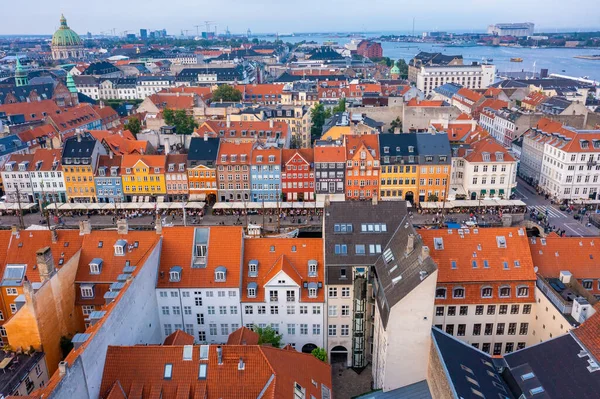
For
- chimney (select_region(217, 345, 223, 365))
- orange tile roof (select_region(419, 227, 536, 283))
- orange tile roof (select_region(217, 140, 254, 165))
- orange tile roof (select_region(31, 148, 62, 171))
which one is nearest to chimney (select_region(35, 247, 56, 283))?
chimney (select_region(217, 345, 223, 365))

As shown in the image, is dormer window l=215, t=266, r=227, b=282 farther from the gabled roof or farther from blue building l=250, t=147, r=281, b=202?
the gabled roof

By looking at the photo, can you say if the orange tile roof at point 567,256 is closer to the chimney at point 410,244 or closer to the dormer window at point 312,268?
the chimney at point 410,244

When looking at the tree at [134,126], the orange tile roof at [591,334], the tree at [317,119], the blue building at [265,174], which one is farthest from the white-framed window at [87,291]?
the tree at [317,119]

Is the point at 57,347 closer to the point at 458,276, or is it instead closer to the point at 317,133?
the point at 458,276

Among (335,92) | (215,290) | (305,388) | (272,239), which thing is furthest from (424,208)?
(335,92)

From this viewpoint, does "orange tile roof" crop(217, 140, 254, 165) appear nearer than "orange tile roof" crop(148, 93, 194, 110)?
Yes

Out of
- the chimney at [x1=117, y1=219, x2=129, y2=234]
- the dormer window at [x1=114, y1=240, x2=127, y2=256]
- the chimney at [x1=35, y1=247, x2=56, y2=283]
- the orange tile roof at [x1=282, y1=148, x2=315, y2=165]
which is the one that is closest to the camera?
the chimney at [x1=35, y1=247, x2=56, y2=283]
